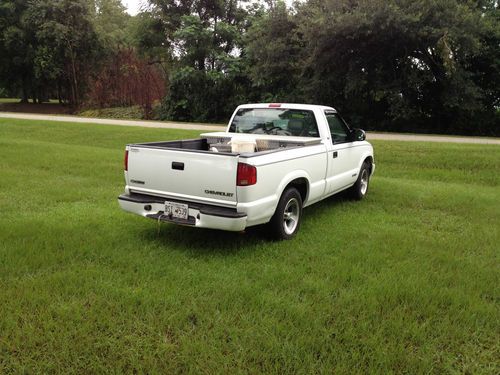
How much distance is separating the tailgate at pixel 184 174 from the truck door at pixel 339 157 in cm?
215

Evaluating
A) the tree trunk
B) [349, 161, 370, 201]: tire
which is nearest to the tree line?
the tree trunk

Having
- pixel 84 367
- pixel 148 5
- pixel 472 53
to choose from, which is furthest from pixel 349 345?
pixel 148 5

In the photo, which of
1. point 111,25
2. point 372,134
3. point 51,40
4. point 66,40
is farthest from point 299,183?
point 111,25

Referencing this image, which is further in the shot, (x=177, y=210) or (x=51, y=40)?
(x=51, y=40)

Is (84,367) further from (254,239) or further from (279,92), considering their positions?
(279,92)

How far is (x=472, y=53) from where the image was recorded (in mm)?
17750

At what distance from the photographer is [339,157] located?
651 centimetres

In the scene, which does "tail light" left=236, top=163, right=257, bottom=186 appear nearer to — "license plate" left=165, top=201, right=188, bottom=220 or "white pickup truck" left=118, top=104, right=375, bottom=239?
"white pickup truck" left=118, top=104, right=375, bottom=239

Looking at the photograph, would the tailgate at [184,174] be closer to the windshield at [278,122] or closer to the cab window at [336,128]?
the windshield at [278,122]

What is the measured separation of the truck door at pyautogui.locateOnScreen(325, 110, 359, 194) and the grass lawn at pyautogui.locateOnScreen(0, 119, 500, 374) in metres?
0.50

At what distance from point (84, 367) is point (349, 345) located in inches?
72.1

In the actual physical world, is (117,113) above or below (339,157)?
above

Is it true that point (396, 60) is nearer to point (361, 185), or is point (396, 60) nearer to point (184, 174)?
point (361, 185)

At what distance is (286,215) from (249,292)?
1714 millimetres
